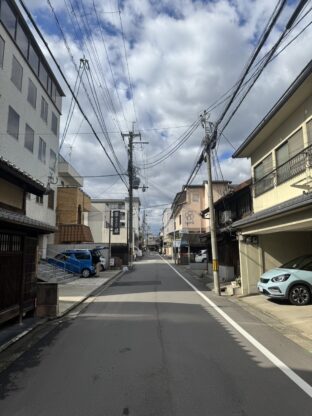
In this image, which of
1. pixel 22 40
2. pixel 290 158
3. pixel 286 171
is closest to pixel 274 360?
pixel 290 158

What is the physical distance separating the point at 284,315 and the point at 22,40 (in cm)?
2338

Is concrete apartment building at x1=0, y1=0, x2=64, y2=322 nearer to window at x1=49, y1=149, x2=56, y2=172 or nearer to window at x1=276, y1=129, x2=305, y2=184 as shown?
window at x1=49, y1=149, x2=56, y2=172

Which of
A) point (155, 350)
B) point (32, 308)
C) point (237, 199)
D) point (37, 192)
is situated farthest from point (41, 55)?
point (155, 350)

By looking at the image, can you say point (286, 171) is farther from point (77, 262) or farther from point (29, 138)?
point (77, 262)

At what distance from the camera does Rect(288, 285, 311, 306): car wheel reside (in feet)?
44.2

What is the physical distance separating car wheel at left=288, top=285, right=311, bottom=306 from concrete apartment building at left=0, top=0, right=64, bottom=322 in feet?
26.7

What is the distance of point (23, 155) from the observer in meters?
26.2

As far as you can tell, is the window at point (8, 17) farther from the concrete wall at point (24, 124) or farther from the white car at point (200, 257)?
the white car at point (200, 257)

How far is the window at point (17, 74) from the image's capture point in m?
24.5

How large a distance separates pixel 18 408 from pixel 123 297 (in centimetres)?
1260

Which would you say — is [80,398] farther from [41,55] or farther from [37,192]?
[41,55]

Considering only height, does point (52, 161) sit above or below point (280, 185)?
above

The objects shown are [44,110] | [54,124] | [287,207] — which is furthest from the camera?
[54,124]

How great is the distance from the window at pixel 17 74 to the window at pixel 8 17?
1592mm
